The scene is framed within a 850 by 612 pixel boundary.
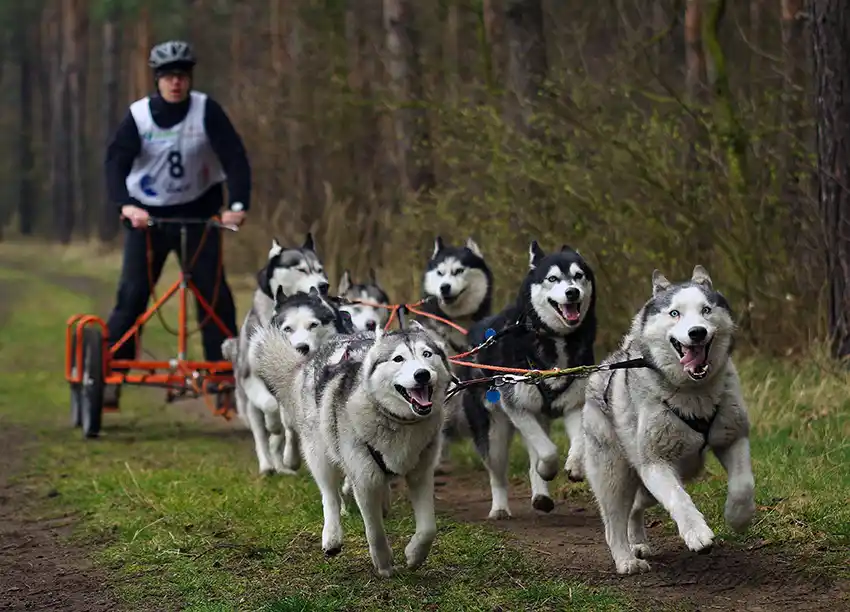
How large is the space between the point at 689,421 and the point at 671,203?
4.83 metres

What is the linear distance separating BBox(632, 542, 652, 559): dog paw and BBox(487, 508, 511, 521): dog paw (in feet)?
4.17

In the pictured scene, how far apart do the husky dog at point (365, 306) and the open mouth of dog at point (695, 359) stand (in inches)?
146

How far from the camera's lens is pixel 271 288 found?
883 cm

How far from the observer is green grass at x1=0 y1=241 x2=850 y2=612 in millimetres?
5145

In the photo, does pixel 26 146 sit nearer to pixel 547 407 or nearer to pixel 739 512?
pixel 547 407

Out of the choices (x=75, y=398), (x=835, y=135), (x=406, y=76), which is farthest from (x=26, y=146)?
(x=835, y=135)

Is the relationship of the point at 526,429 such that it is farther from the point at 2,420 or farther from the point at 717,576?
the point at 2,420

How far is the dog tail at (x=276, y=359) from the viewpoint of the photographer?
6859 millimetres

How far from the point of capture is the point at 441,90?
17562mm

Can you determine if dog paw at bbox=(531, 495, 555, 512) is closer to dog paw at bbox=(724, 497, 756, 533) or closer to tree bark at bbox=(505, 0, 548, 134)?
dog paw at bbox=(724, 497, 756, 533)

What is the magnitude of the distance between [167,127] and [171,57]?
1.80ft

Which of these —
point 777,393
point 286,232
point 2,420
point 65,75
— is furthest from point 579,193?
point 65,75

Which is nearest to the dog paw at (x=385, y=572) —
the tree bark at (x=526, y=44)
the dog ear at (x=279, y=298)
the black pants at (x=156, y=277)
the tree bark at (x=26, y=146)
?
the dog ear at (x=279, y=298)

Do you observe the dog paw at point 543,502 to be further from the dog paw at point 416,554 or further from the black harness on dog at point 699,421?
the black harness on dog at point 699,421
